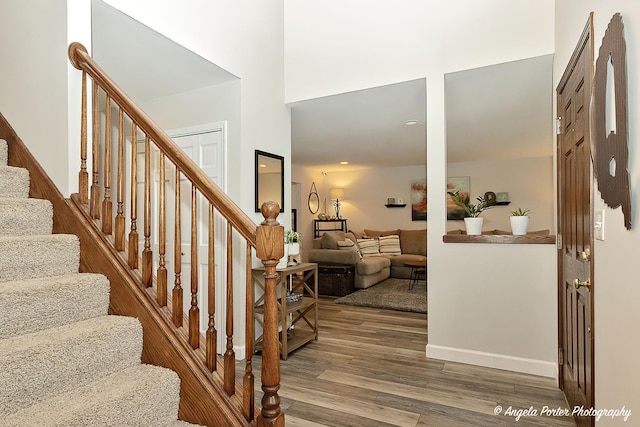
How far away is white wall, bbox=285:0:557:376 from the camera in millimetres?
2781

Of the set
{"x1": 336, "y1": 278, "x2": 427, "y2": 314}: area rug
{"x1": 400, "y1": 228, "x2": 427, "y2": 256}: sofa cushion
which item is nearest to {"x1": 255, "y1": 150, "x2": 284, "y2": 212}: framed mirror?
{"x1": 336, "y1": 278, "x2": 427, "y2": 314}: area rug

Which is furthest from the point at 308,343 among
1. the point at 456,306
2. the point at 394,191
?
Answer: the point at 394,191

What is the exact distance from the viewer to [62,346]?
1343mm

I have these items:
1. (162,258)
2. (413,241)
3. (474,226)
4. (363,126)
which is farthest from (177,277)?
(413,241)

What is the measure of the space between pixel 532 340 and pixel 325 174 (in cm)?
663

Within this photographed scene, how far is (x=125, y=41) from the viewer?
2.55m

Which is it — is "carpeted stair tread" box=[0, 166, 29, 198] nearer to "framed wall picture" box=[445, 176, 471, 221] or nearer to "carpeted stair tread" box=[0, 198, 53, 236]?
"carpeted stair tread" box=[0, 198, 53, 236]

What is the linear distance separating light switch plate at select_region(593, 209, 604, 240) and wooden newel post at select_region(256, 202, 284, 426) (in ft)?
4.31

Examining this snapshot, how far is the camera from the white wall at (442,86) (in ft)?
9.12

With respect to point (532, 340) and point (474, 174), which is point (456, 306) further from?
point (474, 174)

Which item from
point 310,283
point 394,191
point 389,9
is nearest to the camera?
point 389,9

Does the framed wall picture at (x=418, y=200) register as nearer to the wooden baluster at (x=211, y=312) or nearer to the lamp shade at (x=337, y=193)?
the lamp shade at (x=337, y=193)

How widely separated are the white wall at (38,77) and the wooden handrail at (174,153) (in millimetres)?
150

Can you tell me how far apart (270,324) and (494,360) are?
2.28m
